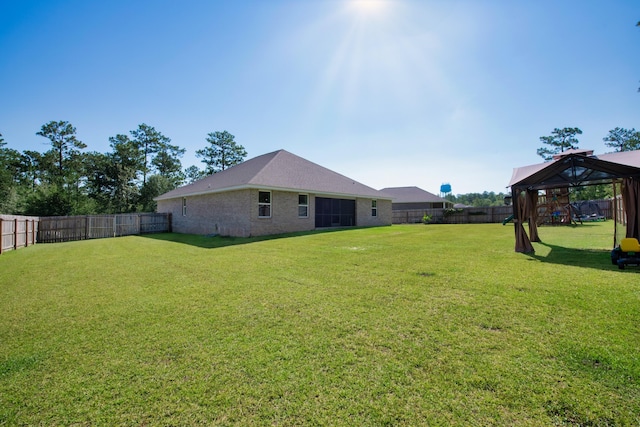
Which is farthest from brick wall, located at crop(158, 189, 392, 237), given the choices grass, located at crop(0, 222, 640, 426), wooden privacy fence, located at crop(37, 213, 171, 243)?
grass, located at crop(0, 222, 640, 426)

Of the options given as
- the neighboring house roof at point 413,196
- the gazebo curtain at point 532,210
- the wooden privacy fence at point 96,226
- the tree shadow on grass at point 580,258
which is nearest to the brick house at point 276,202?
the wooden privacy fence at point 96,226

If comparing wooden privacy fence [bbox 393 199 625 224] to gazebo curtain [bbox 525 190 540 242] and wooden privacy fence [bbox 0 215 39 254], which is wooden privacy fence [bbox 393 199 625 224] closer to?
gazebo curtain [bbox 525 190 540 242]

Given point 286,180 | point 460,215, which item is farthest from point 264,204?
point 460,215

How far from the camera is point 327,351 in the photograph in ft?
8.70

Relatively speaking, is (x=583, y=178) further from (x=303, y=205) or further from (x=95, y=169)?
(x=95, y=169)

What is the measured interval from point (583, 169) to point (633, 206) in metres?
1.56

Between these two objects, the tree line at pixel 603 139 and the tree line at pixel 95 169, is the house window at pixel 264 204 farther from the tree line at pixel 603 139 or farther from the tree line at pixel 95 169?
the tree line at pixel 603 139

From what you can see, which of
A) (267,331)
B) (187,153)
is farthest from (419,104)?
(187,153)

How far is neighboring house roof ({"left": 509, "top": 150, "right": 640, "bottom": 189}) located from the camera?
7.29m

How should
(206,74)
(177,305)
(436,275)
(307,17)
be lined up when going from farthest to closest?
(206,74) < (307,17) < (436,275) < (177,305)

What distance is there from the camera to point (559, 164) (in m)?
8.09

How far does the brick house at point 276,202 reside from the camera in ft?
46.5

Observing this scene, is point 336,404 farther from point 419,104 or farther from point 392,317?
point 419,104

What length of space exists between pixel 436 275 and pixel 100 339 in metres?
5.44
